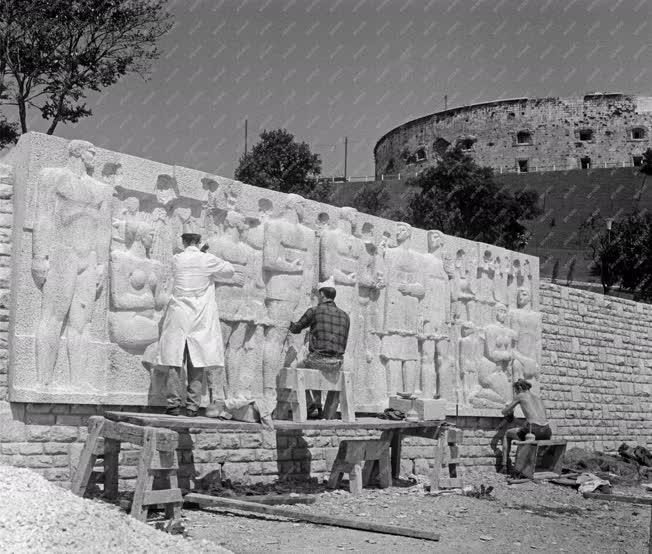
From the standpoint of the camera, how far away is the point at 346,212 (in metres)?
11.0

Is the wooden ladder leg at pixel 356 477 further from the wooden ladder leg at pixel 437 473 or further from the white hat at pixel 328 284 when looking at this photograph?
the white hat at pixel 328 284

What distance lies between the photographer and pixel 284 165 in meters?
26.5

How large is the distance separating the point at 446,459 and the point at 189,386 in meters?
3.43

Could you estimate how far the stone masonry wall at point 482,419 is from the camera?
7.96 meters

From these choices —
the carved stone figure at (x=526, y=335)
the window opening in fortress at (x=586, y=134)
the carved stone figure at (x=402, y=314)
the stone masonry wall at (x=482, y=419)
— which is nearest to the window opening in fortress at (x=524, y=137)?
the window opening in fortress at (x=586, y=134)

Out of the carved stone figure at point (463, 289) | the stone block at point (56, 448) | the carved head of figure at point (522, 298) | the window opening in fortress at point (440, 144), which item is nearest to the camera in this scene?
the stone block at point (56, 448)

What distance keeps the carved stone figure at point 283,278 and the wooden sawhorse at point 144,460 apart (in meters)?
2.60

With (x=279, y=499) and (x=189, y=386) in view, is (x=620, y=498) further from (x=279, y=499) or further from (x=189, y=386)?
(x=189, y=386)

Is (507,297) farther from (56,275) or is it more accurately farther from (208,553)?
(208,553)

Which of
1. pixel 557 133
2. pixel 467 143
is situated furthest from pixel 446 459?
pixel 557 133

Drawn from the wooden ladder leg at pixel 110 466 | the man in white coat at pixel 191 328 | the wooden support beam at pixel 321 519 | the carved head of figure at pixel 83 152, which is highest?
the carved head of figure at pixel 83 152

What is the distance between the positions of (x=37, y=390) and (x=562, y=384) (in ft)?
31.1

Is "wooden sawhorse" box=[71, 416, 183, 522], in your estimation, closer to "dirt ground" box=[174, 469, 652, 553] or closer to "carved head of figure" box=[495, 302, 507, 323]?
"dirt ground" box=[174, 469, 652, 553]

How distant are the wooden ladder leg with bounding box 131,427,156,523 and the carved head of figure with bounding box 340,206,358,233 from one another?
4802mm
